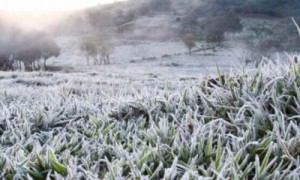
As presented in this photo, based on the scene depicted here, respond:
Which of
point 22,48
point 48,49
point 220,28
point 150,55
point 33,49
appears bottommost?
point 150,55

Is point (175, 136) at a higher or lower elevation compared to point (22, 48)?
lower

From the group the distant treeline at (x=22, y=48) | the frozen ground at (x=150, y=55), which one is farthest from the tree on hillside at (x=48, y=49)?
the frozen ground at (x=150, y=55)

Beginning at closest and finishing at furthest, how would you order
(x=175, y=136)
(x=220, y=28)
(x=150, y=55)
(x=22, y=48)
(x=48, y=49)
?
(x=175, y=136)
(x=22, y=48)
(x=48, y=49)
(x=150, y=55)
(x=220, y=28)

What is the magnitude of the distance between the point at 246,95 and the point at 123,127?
0.96m

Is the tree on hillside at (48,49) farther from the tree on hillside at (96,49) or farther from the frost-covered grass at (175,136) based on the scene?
the frost-covered grass at (175,136)

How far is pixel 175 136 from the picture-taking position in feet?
9.52

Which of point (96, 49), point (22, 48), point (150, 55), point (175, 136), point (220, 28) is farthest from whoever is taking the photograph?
point (220, 28)

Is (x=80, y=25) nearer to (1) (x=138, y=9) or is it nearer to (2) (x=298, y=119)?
(1) (x=138, y=9)

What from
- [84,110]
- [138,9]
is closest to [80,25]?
[138,9]

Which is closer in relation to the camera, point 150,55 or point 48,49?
point 48,49

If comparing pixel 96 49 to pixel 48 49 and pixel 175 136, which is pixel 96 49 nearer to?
pixel 48 49

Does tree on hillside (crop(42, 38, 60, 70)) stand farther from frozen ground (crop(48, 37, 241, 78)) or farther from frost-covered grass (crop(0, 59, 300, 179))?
frost-covered grass (crop(0, 59, 300, 179))

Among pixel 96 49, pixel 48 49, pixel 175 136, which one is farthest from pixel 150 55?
pixel 175 136

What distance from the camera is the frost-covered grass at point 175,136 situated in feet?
7.97
